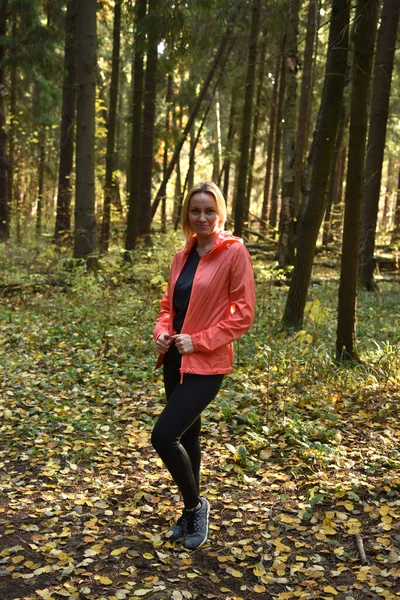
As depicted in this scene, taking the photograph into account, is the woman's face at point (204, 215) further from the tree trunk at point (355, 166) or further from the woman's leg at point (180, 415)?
the tree trunk at point (355, 166)

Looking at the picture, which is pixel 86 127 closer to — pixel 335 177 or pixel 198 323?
pixel 198 323

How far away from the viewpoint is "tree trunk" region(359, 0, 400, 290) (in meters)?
11.5

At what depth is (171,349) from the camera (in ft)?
12.0

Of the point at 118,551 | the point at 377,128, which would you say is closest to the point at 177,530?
the point at 118,551

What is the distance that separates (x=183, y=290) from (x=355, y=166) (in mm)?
4188

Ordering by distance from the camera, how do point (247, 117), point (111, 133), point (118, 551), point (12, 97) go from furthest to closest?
point (12, 97) → point (111, 133) → point (247, 117) → point (118, 551)

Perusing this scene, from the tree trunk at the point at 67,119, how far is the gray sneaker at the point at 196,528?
39.9 ft

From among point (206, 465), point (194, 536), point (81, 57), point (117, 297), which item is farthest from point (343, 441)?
point (81, 57)

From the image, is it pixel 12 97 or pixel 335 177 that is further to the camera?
pixel 335 177

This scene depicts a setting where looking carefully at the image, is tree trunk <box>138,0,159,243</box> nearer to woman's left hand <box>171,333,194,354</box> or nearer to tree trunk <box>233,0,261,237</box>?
tree trunk <box>233,0,261,237</box>

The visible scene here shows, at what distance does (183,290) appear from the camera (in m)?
3.66

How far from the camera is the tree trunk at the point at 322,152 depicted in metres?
7.39

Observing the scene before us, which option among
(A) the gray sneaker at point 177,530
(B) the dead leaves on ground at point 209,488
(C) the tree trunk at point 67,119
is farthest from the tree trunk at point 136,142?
(A) the gray sneaker at point 177,530

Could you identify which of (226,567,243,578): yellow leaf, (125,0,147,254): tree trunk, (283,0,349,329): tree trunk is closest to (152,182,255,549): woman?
(226,567,243,578): yellow leaf
